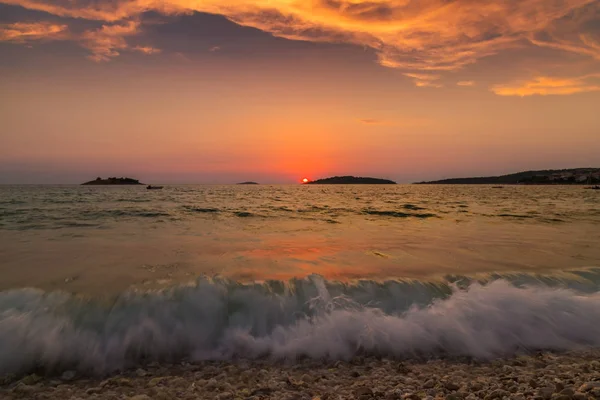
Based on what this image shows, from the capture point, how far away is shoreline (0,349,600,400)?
4.02 metres

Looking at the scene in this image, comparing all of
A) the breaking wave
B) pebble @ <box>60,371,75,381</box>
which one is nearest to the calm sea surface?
the breaking wave

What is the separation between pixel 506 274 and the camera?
8.72 meters

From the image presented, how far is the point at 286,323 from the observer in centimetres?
615

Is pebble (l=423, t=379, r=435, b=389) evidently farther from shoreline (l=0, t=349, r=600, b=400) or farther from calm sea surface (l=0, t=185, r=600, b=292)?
calm sea surface (l=0, t=185, r=600, b=292)

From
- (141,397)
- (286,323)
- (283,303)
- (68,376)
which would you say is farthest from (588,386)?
(68,376)

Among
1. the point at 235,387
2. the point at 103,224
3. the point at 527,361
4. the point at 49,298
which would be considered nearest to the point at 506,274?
the point at 527,361

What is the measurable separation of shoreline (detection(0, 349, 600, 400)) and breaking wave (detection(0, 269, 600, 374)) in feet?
0.98

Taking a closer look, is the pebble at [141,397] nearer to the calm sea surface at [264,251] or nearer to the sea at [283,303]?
the sea at [283,303]

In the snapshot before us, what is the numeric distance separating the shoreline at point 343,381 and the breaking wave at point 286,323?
11.8 inches

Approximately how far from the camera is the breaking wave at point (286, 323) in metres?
5.28

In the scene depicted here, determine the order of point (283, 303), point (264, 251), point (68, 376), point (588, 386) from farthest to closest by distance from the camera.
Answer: point (264, 251)
point (283, 303)
point (68, 376)
point (588, 386)

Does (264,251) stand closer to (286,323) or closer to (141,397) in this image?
(286,323)

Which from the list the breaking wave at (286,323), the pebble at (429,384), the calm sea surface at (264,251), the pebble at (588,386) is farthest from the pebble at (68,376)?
the pebble at (588,386)

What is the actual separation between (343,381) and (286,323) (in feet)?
6.16
